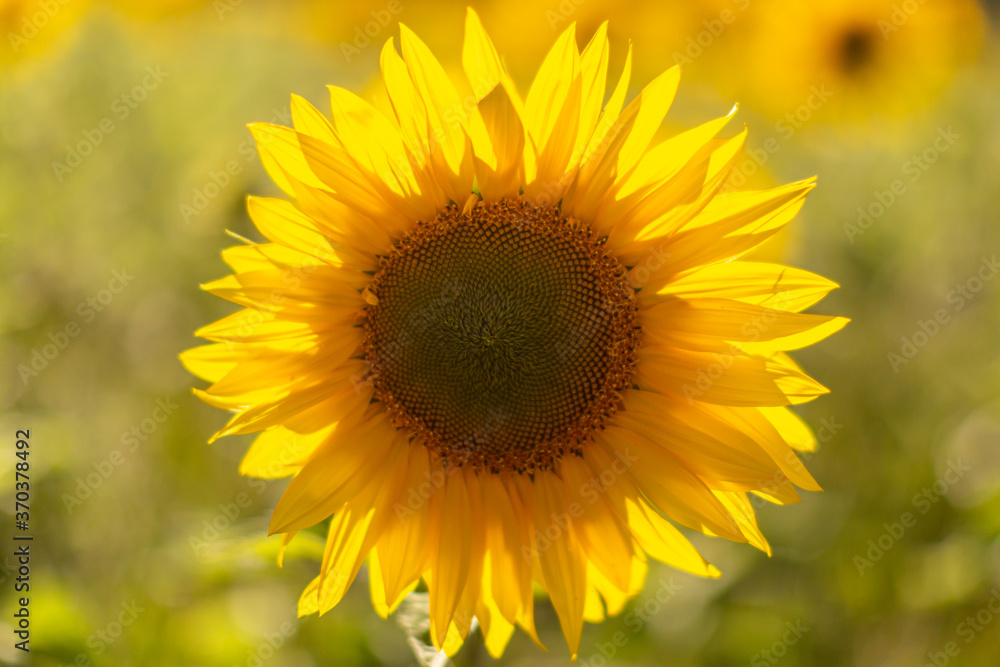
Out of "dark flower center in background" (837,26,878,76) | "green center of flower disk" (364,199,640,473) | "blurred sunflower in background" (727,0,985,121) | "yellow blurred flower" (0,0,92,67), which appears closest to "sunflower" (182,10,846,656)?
"green center of flower disk" (364,199,640,473)

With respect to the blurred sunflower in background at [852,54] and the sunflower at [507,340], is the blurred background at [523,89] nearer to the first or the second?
the blurred sunflower in background at [852,54]

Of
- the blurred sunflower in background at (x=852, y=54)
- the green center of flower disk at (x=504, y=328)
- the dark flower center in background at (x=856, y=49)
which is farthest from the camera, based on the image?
the dark flower center in background at (x=856, y=49)

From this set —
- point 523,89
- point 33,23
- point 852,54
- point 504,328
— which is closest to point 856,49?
point 852,54

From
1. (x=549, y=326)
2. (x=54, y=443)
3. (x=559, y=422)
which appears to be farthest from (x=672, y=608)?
(x=54, y=443)

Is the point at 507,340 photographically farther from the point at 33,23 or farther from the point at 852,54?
the point at 33,23

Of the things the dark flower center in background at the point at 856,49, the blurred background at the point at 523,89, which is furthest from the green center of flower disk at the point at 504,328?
the dark flower center in background at the point at 856,49

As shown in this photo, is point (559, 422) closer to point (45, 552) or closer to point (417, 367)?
point (417, 367)

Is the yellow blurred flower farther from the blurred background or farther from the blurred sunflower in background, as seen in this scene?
the blurred sunflower in background
